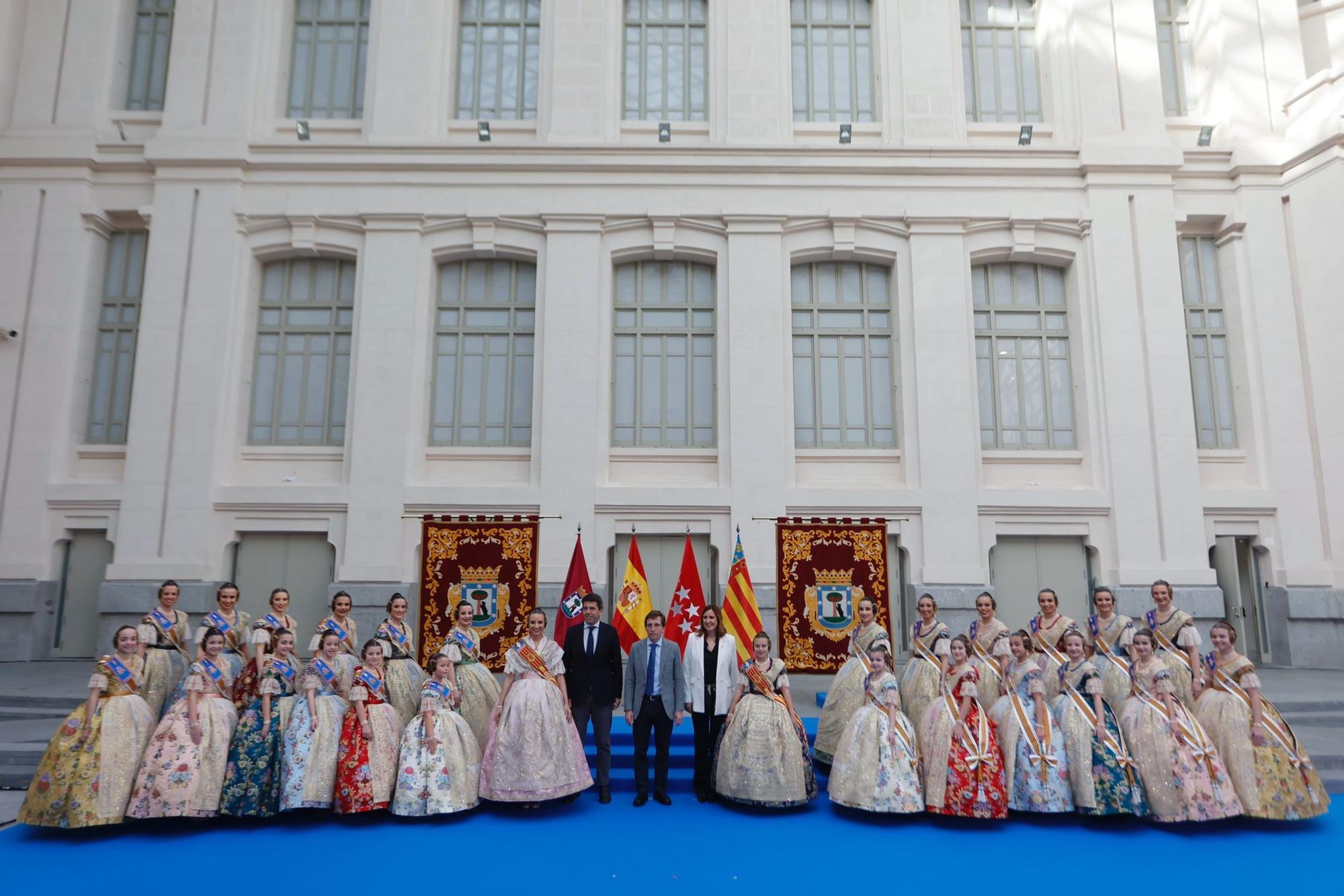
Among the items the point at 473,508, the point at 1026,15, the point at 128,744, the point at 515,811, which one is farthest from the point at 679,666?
the point at 1026,15

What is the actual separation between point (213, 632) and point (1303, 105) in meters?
17.9

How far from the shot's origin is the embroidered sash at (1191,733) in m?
7.02

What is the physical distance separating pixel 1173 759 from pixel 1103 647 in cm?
143

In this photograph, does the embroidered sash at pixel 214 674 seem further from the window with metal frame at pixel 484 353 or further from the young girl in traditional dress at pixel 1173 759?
the young girl in traditional dress at pixel 1173 759

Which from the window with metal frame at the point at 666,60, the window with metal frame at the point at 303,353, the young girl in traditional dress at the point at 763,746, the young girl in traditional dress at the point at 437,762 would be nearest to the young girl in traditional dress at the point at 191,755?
the young girl in traditional dress at the point at 437,762

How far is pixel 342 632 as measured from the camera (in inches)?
326

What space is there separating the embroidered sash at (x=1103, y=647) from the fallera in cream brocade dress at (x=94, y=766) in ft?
28.4

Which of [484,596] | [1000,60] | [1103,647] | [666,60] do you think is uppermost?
[1000,60]

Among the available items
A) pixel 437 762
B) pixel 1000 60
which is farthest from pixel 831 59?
pixel 437 762

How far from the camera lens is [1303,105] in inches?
567

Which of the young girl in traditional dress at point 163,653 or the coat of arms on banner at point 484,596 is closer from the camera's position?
the young girl in traditional dress at point 163,653

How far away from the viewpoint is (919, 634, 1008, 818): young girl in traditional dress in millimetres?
6992

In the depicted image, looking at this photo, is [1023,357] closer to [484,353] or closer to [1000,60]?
[1000,60]

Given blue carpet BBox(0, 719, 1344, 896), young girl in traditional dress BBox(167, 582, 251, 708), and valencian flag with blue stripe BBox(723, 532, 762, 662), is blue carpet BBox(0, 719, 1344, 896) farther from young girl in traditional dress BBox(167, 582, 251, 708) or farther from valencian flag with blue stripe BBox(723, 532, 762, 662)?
valencian flag with blue stripe BBox(723, 532, 762, 662)
